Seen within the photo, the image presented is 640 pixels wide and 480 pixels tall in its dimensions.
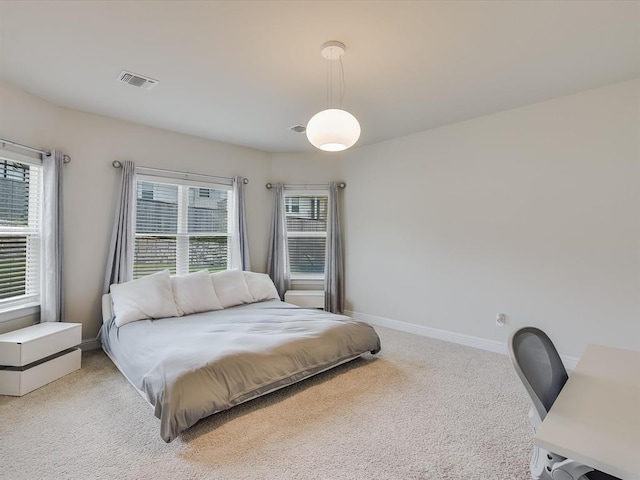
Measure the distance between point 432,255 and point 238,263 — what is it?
2.72 meters

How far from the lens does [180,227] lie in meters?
4.52

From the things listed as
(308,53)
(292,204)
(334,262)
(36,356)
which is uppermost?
(308,53)

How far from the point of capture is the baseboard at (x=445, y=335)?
364 cm

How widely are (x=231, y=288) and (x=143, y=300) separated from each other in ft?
3.39

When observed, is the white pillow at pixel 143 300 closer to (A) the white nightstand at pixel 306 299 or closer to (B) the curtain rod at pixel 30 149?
(B) the curtain rod at pixel 30 149

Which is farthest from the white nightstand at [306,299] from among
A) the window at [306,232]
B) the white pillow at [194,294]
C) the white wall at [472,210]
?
the white pillow at [194,294]

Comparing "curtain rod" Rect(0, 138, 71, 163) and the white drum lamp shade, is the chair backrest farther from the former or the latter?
"curtain rod" Rect(0, 138, 71, 163)

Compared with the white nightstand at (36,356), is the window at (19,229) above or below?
above

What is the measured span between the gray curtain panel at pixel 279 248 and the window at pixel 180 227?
0.68 m

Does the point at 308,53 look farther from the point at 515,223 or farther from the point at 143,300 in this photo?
the point at 143,300

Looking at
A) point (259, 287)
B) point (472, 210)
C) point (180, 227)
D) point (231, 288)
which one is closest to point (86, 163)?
point (180, 227)

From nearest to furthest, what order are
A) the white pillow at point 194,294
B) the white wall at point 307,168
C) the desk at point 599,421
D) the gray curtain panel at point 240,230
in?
the desk at point 599,421 < the white pillow at point 194,294 < the gray curtain panel at point 240,230 < the white wall at point 307,168

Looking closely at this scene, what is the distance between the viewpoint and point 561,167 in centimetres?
327

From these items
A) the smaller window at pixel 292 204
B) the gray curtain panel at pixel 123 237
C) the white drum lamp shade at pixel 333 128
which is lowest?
the gray curtain panel at pixel 123 237
